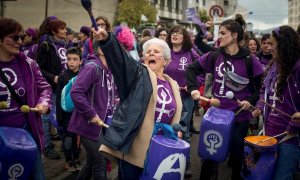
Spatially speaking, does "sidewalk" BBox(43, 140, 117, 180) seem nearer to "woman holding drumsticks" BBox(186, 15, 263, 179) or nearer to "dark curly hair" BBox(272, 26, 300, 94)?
"woman holding drumsticks" BBox(186, 15, 263, 179)

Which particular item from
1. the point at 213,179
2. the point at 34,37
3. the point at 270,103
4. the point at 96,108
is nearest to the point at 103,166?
the point at 96,108

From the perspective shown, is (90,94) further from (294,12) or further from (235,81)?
(294,12)

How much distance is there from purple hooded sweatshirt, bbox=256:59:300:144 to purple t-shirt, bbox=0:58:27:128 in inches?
95.6

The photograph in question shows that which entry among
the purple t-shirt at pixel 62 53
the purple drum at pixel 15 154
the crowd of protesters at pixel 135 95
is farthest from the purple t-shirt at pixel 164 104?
the purple t-shirt at pixel 62 53

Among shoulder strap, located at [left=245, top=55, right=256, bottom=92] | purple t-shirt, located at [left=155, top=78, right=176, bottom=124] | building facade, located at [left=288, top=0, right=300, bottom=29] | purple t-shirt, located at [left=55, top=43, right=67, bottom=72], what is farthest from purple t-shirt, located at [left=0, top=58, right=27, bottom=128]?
building facade, located at [left=288, top=0, right=300, bottom=29]

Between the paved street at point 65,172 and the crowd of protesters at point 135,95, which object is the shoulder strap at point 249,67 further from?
the paved street at point 65,172

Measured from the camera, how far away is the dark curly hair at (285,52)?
4.07 metres

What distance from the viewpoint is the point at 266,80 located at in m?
4.44

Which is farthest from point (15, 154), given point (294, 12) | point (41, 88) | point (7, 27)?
point (294, 12)

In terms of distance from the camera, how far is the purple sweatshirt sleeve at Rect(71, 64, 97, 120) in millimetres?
4203

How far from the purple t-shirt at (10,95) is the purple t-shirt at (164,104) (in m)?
1.23

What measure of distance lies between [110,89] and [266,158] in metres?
1.84

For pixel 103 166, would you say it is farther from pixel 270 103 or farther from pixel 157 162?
pixel 270 103

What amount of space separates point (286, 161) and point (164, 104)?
51.8 inches
